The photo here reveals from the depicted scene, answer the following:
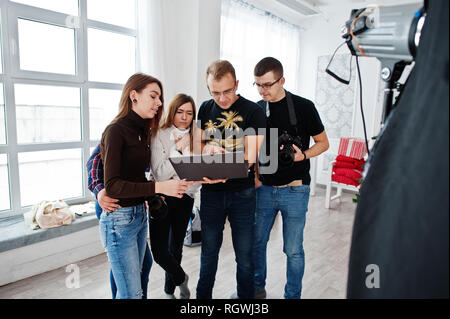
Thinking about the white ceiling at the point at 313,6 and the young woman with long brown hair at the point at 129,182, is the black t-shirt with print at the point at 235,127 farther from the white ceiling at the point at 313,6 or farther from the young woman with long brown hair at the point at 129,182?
the white ceiling at the point at 313,6

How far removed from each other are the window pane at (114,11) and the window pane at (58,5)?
0.13 meters

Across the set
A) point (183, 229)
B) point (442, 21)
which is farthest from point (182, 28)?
point (442, 21)

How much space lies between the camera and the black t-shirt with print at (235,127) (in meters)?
1.48

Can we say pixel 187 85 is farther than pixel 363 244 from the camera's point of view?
Yes

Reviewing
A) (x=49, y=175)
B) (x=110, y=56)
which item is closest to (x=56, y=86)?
(x=110, y=56)

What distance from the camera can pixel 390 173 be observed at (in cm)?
32

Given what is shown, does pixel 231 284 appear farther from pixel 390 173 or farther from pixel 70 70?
pixel 70 70

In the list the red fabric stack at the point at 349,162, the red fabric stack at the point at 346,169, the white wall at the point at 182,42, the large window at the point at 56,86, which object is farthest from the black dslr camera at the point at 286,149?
the red fabric stack at the point at 346,169

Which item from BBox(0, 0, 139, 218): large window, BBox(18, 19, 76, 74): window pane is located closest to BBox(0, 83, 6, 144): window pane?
BBox(0, 0, 139, 218): large window

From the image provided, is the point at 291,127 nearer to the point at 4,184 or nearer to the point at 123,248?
the point at 123,248

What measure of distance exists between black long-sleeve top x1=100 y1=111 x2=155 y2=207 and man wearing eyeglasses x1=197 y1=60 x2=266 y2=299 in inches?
13.6

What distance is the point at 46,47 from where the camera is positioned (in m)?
2.49

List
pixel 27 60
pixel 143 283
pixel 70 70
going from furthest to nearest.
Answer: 1. pixel 70 70
2. pixel 27 60
3. pixel 143 283

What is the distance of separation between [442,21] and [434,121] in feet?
0.34
